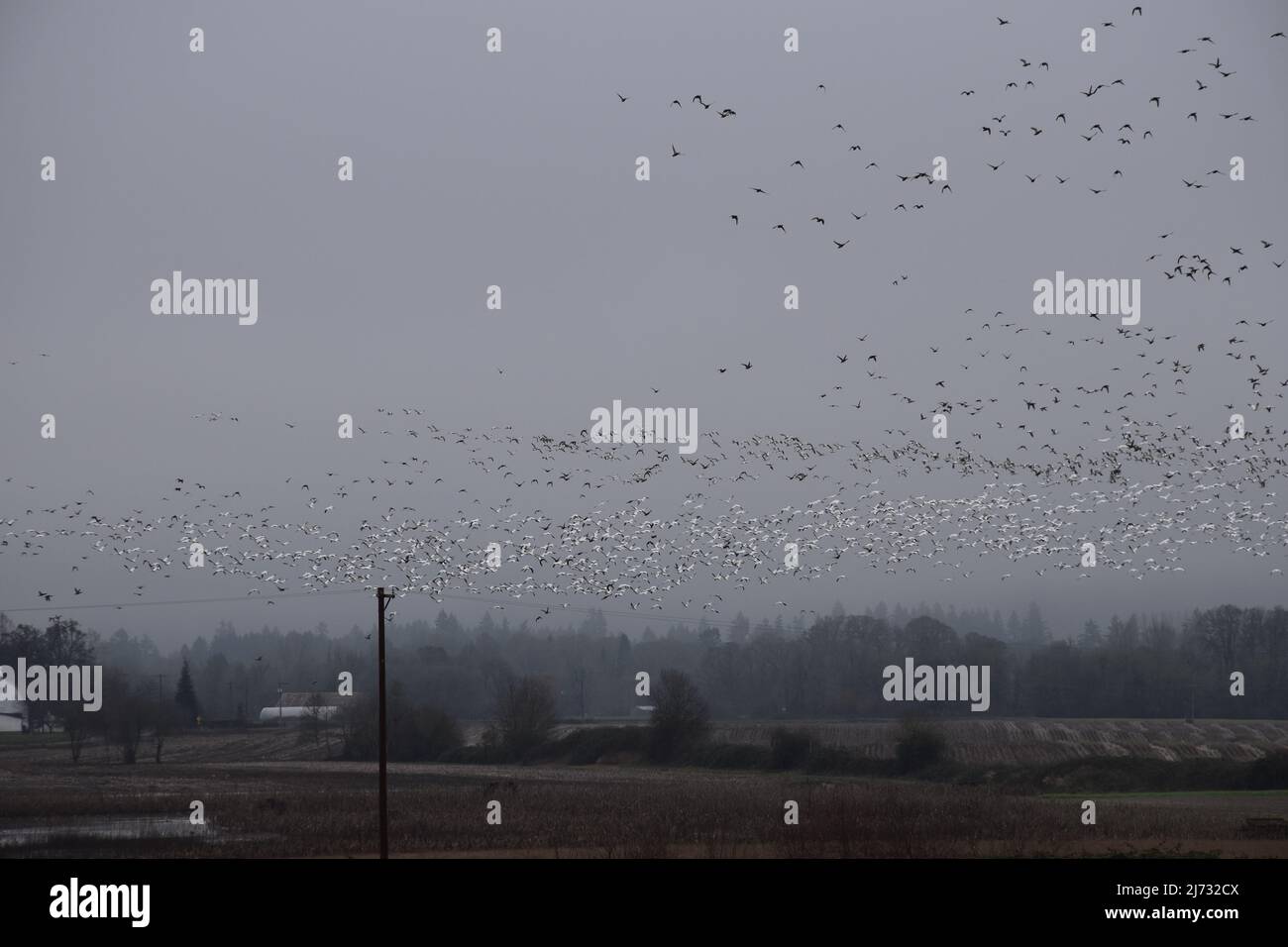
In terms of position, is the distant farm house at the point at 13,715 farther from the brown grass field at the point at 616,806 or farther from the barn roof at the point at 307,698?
the barn roof at the point at 307,698

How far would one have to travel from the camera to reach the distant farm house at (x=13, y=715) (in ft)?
243

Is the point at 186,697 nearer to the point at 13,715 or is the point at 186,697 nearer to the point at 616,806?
the point at 13,715

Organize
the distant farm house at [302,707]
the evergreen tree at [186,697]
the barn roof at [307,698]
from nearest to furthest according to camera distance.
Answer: the evergreen tree at [186,697] → the distant farm house at [302,707] → the barn roof at [307,698]

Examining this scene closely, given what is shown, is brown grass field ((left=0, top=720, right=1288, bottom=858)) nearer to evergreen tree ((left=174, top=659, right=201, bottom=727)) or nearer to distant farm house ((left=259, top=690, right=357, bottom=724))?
evergreen tree ((left=174, top=659, right=201, bottom=727))

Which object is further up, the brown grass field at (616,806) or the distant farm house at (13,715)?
the distant farm house at (13,715)

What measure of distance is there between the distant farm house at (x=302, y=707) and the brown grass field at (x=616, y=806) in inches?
131

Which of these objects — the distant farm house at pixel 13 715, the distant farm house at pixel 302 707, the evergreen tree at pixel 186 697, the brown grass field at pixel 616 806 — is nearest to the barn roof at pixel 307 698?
the distant farm house at pixel 302 707

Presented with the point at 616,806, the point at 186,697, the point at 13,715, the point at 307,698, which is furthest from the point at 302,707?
the point at 616,806

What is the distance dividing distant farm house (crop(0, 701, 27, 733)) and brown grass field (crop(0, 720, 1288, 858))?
65.3 inches

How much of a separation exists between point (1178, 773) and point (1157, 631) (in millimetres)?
23223
